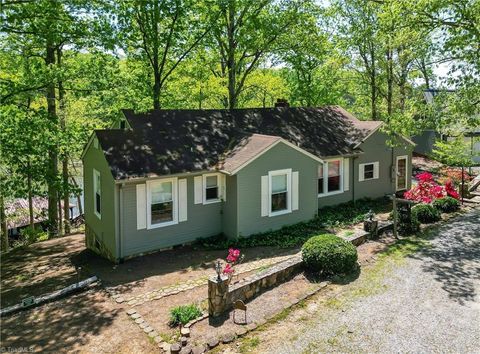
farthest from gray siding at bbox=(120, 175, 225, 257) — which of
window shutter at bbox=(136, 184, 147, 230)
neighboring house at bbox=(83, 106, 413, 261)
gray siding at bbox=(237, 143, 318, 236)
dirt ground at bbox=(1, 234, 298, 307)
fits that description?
gray siding at bbox=(237, 143, 318, 236)

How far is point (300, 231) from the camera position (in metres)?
15.8

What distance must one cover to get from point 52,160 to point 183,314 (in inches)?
482

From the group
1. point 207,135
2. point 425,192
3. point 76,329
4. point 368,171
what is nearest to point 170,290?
point 76,329

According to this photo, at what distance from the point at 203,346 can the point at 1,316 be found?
18.7 ft

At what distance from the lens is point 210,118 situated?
18.3m

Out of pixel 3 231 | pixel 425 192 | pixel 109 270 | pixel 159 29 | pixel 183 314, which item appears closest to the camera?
pixel 183 314

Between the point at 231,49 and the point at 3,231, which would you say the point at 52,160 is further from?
the point at 231,49

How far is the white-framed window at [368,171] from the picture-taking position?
20.5 metres

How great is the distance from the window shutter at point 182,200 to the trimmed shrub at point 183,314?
5791mm

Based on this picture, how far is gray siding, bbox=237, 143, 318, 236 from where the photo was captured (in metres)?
14.9

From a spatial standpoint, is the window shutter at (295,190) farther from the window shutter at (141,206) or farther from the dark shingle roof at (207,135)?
the window shutter at (141,206)

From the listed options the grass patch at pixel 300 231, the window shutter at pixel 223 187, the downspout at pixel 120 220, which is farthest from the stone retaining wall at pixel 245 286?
the downspout at pixel 120 220

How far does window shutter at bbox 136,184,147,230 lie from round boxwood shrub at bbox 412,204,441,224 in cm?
1099

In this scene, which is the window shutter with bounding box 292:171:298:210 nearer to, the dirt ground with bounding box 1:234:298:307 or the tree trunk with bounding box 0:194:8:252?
the dirt ground with bounding box 1:234:298:307
